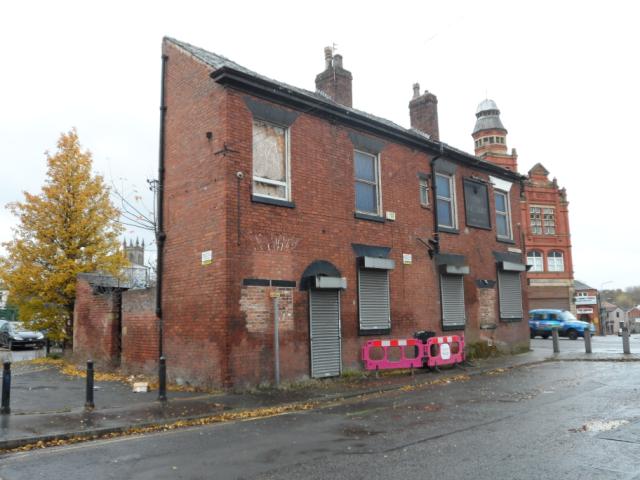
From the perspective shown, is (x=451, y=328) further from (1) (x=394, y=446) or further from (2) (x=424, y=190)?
(1) (x=394, y=446)

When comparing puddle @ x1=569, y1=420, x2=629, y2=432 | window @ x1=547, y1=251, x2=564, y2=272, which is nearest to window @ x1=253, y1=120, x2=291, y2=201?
puddle @ x1=569, y1=420, x2=629, y2=432

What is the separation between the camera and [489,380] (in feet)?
42.8

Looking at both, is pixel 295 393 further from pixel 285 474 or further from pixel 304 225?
pixel 285 474

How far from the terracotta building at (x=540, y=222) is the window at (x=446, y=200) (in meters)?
35.9

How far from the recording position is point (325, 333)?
1299 centimetres

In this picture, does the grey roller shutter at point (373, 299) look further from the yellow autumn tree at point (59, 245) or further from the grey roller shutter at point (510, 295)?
the yellow autumn tree at point (59, 245)

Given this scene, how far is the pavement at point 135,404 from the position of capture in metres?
7.80

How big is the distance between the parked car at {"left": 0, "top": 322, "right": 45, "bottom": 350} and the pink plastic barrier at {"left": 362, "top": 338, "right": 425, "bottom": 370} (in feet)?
73.2

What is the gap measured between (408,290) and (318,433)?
8.37 metres

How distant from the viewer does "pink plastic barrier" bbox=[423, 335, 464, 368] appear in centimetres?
1435

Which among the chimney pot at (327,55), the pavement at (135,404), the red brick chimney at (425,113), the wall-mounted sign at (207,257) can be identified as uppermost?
the chimney pot at (327,55)

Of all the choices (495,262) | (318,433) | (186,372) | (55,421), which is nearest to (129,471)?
(318,433)

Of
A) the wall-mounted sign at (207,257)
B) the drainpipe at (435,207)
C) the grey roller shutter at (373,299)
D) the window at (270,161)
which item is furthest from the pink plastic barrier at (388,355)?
the wall-mounted sign at (207,257)

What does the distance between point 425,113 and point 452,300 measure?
8.02 metres
